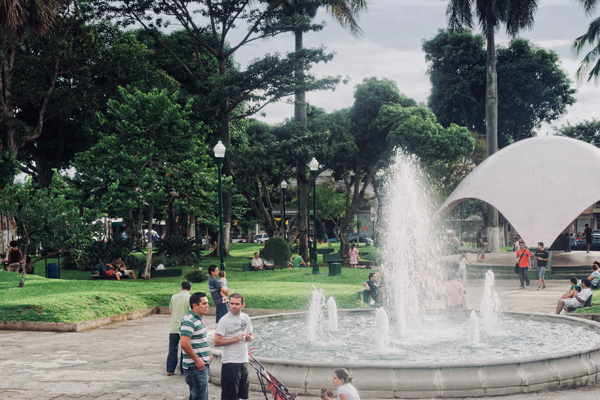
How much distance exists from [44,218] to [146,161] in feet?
20.0

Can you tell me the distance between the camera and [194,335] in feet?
19.3

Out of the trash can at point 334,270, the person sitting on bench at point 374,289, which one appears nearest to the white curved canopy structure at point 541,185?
the trash can at point 334,270

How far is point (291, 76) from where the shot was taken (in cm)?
3000

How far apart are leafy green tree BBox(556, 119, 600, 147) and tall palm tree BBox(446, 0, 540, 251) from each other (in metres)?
19.5

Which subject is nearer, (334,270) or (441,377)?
(441,377)

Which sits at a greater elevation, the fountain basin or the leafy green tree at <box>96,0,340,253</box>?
the leafy green tree at <box>96,0,340,253</box>

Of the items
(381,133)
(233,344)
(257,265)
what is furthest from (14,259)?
(381,133)

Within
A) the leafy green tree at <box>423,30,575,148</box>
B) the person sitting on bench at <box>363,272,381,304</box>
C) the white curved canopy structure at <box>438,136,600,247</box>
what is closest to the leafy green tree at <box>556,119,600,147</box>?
the leafy green tree at <box>423,30,575,148</box>

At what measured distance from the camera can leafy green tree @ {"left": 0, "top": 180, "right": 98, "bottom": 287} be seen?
18.0 m

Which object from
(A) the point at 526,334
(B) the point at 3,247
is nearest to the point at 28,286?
(B) the point at 3,247

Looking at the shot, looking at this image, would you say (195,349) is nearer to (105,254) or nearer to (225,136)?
(105,254)

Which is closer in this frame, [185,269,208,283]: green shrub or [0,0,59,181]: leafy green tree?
[0,0,59,181]: leafy green tree

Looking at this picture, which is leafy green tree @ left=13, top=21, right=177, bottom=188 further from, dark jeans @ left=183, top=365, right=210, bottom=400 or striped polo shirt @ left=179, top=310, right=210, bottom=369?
dark jeans @ left=183, top=365, right=210, bottom=400

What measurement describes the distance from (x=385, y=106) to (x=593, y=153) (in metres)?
12.1
